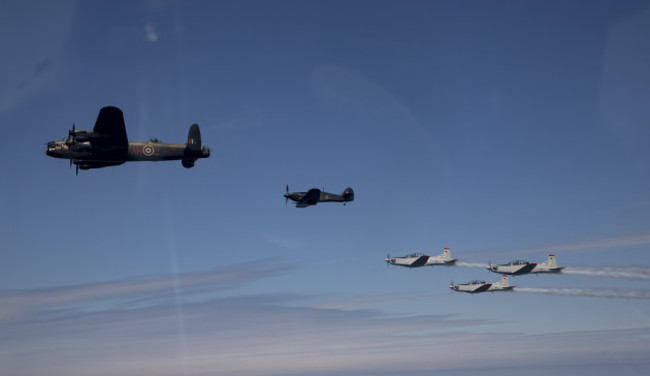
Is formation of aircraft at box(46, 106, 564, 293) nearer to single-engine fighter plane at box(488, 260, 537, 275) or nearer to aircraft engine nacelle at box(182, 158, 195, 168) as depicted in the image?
aircraft engine nacelle at box(182, 158, 195, 168)

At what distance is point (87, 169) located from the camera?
10538 centimetres

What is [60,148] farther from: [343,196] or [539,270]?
[539,270]

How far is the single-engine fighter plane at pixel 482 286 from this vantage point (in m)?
176

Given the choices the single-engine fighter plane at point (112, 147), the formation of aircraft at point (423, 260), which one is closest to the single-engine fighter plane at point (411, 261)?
the formation of aircraft at point (423, 260)

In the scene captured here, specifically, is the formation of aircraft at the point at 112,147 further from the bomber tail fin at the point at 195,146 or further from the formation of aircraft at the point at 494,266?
the formation of aircraft at the point at 494,266

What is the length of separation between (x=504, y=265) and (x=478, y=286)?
23.4 m

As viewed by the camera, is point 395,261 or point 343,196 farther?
point 395,261

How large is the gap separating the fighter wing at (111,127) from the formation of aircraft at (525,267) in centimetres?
11508

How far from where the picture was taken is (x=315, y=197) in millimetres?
132750

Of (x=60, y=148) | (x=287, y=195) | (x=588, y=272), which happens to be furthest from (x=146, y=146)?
(x=588, y=272)

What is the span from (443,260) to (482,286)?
111 ft

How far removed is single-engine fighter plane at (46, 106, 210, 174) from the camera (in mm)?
97125

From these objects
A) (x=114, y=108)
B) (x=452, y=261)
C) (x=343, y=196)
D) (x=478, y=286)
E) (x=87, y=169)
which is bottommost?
(x=478, y=286)

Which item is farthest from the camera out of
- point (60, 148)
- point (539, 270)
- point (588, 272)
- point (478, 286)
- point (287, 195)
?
point (478, 286)
